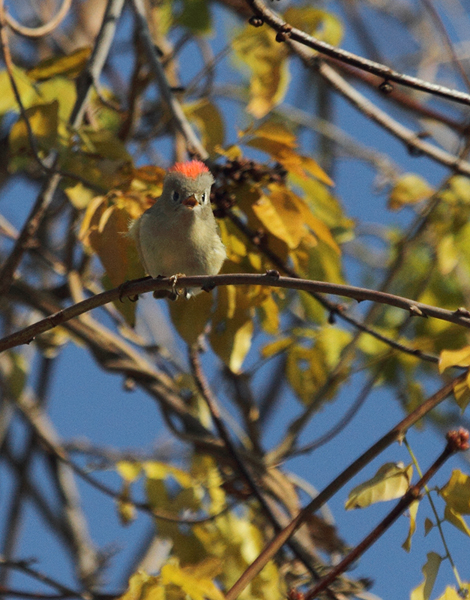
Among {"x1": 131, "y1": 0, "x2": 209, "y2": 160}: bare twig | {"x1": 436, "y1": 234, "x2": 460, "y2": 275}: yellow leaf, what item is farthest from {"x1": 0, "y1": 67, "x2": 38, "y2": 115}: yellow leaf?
{"x1": 436, "y1": 234, "x2": 460, "y2": 275}: yellow leaf

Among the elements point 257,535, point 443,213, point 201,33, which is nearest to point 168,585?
point 257,535

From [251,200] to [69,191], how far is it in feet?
2.56

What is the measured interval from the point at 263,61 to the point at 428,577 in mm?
2400

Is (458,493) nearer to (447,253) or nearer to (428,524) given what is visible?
(428,524)

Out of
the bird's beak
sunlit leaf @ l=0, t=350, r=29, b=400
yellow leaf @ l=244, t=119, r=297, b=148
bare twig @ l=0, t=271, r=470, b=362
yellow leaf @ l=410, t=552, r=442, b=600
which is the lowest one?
yellow leaf @ l=410, t=552, r=442, b=600

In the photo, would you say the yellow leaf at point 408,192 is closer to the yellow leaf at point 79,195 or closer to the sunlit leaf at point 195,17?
the sunlit leaf at point 195,17

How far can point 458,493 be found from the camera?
204cm

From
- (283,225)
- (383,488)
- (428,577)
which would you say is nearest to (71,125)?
(283,225)

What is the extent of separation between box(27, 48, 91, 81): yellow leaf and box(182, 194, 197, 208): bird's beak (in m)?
0.87

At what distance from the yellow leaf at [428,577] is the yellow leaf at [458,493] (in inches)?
5.4

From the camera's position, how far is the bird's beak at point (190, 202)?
298 centimetres

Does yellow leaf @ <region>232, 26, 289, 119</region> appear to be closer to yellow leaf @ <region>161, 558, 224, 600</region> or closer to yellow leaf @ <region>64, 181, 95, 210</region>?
yellow leaf @ <region>64, 181, 95, 210</region>

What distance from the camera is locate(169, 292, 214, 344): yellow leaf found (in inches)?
113

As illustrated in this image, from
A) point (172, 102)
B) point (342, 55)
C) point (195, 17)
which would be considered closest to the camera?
point (342, 55)
